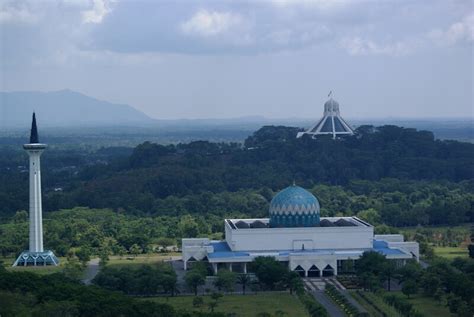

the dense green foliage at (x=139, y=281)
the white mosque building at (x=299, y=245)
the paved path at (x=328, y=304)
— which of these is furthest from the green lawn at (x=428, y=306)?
the dense green foliage at (x=139, y=281)

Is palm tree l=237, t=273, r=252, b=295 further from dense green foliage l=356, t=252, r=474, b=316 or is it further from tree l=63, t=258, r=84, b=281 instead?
tree l=63, t=258, r=84, b=281

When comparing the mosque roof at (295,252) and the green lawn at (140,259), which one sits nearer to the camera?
the mosque roof at (295,252)

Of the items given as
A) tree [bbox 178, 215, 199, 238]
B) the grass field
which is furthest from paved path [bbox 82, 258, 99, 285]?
the grass field

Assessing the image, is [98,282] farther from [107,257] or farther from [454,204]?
[454,204]

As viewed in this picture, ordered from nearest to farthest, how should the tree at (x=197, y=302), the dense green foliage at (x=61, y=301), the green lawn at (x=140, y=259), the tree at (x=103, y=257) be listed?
1. the dense green foliage at (x=61, y=301)
2. the tree at (x=197, y=302)
3. the tree at (x=103, y=257)
4. the green lawn at (x=140, y=259)

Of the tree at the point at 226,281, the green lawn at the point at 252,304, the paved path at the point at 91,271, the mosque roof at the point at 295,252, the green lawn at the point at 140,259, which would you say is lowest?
the green lawn at the point at 140,259

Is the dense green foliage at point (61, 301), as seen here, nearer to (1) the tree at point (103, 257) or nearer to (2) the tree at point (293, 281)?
(2) the tree at point (293, 281)

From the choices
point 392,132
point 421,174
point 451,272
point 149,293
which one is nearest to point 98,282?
point 149,293
